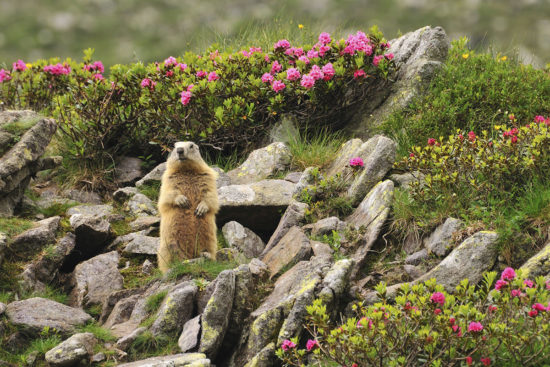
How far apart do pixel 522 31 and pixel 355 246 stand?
8.15 m

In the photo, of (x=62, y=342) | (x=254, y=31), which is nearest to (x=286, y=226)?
(x=62, y=342)

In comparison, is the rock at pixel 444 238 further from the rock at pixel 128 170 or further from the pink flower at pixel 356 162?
the rock at pixel 128 170

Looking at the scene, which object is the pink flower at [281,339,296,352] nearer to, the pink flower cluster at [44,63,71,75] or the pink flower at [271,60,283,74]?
the pink flower at [271,60,283,74]

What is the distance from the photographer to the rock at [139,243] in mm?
8977

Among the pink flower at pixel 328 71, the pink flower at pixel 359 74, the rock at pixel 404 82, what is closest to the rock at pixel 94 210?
the pink flower at pixel 328 71

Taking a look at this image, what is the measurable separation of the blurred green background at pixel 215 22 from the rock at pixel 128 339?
752 centimetres

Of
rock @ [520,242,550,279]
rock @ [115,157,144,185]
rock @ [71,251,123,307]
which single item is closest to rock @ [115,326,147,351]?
rock @ [71,251,123,307]

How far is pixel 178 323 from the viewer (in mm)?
6547

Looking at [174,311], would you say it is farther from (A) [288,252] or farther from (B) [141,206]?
(B) [141,206]

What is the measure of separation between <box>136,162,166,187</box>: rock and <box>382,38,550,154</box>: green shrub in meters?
3.98

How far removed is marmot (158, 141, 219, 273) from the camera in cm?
816

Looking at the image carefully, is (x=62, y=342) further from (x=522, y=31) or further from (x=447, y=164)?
(x=522, y=31)

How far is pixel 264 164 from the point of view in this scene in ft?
34.3

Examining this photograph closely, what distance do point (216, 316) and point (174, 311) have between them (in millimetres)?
624
